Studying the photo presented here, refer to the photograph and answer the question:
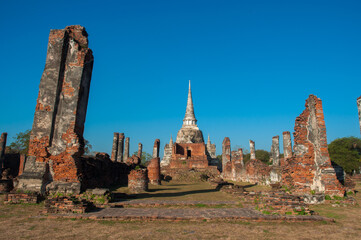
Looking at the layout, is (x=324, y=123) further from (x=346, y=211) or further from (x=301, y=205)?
(x=301, y=205)

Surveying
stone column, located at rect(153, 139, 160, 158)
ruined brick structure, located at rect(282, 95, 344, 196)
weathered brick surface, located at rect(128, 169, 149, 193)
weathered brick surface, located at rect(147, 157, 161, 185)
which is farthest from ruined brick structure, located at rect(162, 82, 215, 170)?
ruined brick structure, located at rect(282, 95, 344, 196)

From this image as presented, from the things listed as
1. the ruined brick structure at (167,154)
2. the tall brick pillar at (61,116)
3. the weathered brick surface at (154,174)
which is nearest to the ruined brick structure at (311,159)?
the tall brick pillar at (61,116)

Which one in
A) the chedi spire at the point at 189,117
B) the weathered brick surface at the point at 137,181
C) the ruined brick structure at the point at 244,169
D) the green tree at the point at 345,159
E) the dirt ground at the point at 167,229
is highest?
the chedi spire at the point at 189,117

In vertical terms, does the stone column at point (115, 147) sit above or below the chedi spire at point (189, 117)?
below

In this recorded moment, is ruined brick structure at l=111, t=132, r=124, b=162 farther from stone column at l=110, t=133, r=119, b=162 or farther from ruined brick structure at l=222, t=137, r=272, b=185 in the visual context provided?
ruined brick structure at l=222, t=137, r=272, b=185

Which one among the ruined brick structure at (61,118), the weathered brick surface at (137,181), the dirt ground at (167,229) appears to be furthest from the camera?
the weathered brick surface at (137,181)

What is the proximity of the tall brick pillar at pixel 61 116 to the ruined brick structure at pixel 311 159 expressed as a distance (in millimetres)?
7343

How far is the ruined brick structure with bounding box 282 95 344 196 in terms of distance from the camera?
8203 millimetres

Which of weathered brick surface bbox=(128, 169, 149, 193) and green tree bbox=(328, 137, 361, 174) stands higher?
green tree bbox=(328, 137, 361, 174)

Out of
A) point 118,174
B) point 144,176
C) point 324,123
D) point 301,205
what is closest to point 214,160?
point 118,174

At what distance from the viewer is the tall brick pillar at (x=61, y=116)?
308 inches

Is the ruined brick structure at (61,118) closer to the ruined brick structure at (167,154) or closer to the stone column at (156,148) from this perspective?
the stone column at (156,148)

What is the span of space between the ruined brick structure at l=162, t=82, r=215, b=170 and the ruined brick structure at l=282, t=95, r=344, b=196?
2125cm

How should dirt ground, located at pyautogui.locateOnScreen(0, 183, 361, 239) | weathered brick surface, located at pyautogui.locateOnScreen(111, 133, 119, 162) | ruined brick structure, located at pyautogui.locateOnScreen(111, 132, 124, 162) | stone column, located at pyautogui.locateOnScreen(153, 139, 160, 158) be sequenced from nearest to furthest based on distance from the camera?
dirt ground, located at pyautogui.locateOnScreen(0, 183, 361, 239), weathered brick surface, located at pyautogui.locateOnScreen(111, 133, 119, 162), ruined brick structure, located at pyautogui.locateOnScreen(111, 132, 124, 162), stone column, located at pyautogui.locateOnScreen(153, 139, 160, 158)
